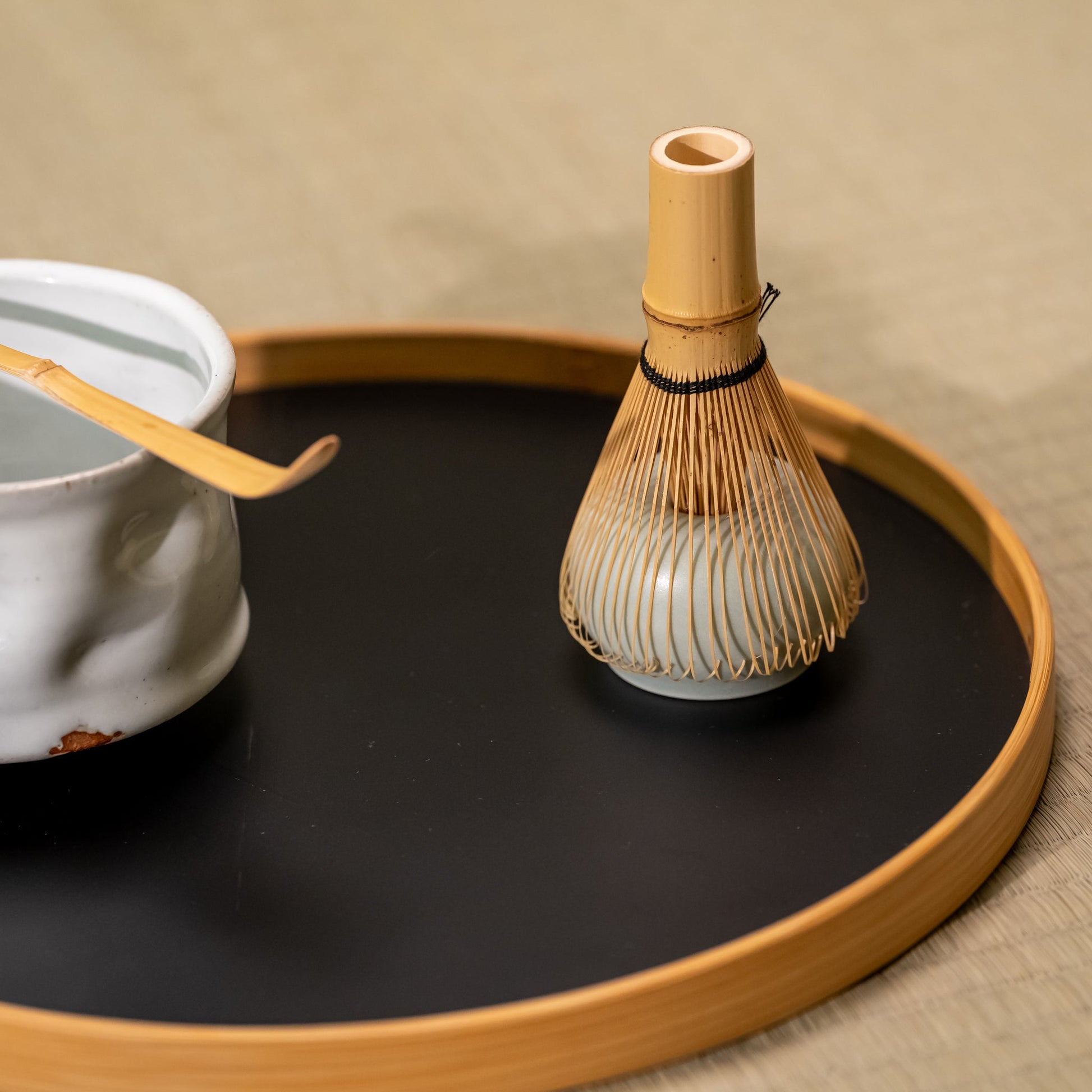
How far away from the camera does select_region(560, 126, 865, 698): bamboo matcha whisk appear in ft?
1.43

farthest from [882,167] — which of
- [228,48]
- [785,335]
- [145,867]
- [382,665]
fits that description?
[145,867]

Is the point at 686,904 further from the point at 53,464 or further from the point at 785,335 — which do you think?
the point at 785,335

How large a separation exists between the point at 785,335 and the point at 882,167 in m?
0.21

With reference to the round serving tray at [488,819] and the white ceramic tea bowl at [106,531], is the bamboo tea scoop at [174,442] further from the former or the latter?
the round serving tray at [488,819]

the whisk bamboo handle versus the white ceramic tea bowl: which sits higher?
the whisk bamboo handle

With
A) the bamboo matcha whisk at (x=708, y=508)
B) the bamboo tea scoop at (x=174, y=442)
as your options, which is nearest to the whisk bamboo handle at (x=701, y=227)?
the bamboo matcha whisk at (x=708, y=508)

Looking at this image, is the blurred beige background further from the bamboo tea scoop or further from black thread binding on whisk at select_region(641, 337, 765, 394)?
the bamboo tea scoop

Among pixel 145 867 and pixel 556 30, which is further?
pixel 556 30

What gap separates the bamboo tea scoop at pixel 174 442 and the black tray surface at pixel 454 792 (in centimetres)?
11

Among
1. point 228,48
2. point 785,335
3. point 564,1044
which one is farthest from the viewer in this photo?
point 228,48

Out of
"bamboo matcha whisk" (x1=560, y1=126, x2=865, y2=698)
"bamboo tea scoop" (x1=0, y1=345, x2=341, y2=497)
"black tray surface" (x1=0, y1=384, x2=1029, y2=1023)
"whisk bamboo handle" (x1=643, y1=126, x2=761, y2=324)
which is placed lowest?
"black tray surface" (x1=0, y1=384, x2=1029, y2=1023)

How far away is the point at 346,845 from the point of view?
452mm

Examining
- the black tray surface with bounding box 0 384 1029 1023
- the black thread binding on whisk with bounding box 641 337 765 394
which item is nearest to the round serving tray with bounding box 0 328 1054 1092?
the black tray surface with bounding box 0 384 1029 1023

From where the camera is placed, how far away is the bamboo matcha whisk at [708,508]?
0.44 metres
